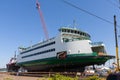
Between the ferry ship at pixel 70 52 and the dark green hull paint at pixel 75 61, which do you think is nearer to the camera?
the dark green hull paint at pixel 75 61

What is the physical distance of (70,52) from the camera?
45.2 meters

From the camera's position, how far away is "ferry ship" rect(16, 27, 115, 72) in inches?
1748

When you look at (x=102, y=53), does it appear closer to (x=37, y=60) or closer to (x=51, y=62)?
(x=51, y=62)

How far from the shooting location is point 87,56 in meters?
43.8

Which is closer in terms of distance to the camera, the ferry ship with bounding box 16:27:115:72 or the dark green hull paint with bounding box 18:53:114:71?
the dark green hull paint with bounding box 18:53:114:71

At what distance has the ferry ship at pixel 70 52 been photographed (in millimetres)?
44406

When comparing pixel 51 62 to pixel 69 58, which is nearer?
pixel 69 58

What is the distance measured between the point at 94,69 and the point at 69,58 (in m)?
6.99

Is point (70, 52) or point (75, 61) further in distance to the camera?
point (70, 52)

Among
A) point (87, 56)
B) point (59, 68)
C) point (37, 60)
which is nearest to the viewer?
point (87, 56)

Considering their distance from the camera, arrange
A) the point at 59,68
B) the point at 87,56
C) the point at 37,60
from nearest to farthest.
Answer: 1. the point at 87,56
2. the point at 59,68
3. the point at 37,60

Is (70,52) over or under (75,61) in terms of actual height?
over

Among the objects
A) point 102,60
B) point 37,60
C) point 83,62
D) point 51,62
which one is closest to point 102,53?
point 102,60

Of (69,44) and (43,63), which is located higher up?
(69,44)
